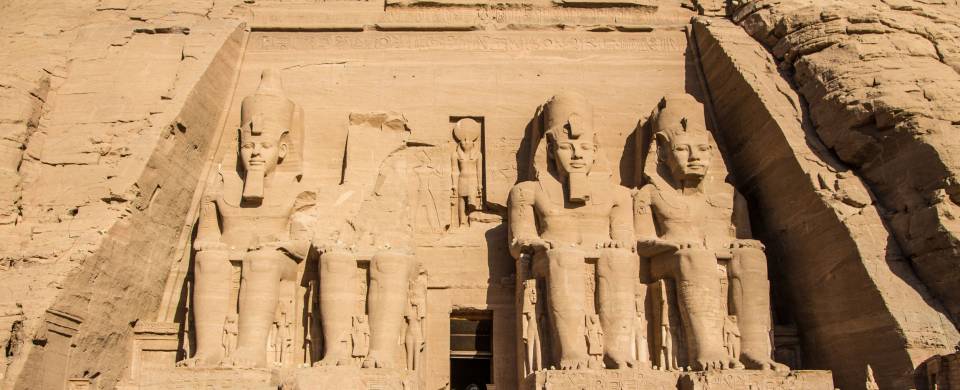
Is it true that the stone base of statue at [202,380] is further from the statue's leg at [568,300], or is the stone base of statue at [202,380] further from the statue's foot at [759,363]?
the statue's foot at [759,363]

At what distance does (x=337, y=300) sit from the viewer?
28.5ft

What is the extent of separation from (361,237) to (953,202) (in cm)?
504

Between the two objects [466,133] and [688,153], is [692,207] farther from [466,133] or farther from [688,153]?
[466,133]

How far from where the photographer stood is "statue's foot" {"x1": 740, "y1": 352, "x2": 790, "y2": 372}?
817 cm

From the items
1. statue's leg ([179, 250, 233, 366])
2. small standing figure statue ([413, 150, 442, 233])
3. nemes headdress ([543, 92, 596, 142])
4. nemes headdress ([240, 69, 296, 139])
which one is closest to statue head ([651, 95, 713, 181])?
nemes headdress ([543, 92, 596, 142])

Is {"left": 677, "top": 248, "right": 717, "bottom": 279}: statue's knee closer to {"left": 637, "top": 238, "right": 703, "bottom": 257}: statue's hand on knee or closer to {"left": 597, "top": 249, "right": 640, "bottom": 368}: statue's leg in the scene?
{"left": 637, "top": 238, "right": 703, "bottom": 257}: statue's hand on knee

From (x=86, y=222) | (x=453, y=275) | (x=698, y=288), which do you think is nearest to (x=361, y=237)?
(x=453, y=275)

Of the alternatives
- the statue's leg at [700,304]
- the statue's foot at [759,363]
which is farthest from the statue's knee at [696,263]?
the statue's foot at [759,363]

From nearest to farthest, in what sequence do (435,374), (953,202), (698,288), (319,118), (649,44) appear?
(953,202)
(698,288)
(435,374)
(319,118)
(649,44)

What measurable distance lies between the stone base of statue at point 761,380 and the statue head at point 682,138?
Result: 213cm

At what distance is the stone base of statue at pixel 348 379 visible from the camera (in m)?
7.96

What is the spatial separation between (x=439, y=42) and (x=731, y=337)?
4523mm

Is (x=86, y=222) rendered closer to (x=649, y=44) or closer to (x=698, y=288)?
(x=698, y=288)

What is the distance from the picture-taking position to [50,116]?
939 cm
